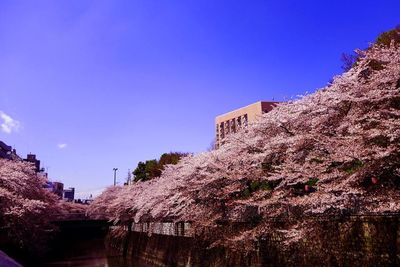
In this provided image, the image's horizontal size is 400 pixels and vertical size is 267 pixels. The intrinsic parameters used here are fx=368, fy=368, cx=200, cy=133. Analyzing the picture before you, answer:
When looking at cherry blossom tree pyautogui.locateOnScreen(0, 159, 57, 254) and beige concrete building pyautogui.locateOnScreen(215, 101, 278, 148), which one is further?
beige concrete building pyautogui.locateOnScreen(215, 101, 278, 148)

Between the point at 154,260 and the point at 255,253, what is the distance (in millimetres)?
18209

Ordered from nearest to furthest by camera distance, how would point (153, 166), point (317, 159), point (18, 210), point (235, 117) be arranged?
1. point (317, 159)
2. point (18, 210)
3. point (153, 166)
4. point (235, 117)

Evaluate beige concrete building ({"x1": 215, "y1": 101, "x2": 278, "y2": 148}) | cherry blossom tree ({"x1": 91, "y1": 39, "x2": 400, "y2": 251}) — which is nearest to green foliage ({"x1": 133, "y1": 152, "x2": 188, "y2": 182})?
beige concrete building ({"x1": 215, "y1": 101, "x2": 278, "y2": 148})

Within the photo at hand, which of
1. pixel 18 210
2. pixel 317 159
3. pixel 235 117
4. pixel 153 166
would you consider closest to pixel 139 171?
pixel 153 166

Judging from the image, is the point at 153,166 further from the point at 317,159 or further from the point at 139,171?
the point at 317,159

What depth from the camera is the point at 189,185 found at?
2083cm

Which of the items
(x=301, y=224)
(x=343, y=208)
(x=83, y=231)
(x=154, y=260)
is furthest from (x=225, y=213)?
(x=83, y=231)

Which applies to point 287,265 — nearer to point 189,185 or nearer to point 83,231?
point 189,185

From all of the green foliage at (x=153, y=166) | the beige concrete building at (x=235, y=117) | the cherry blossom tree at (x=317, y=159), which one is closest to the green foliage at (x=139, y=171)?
the green foliage at (x=153, y=166)

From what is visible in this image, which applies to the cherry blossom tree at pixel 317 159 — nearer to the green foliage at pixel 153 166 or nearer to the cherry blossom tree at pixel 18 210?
the cherry blossom tree at pixel 18 210

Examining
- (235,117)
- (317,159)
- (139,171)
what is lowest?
(317,159)

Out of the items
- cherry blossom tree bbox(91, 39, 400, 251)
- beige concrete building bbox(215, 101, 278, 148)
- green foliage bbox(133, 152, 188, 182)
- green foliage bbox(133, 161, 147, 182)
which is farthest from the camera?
beige concrete building bbox(215, 101, 278, 148)

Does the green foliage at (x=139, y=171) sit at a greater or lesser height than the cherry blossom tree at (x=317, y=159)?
greater

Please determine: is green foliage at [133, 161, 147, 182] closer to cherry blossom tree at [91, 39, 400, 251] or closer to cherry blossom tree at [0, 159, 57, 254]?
cherry blossom tree at [0, 159, 57, 254]
